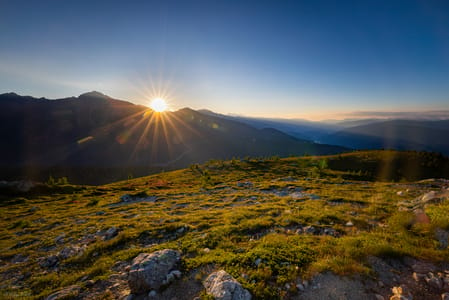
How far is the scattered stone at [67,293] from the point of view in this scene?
17.8 feet

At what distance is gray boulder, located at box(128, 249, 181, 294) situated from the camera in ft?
17.4

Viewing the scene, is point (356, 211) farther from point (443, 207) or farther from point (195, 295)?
point (195, 295)

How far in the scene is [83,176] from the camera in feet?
470

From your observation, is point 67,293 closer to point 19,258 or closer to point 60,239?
point 19,258

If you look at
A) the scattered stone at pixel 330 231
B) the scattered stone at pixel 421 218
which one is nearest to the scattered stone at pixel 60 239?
the scattered stone at pixel 330 231

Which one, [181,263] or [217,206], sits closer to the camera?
[181,263]

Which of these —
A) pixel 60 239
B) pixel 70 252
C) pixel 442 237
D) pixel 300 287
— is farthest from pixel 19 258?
pixel 442 237

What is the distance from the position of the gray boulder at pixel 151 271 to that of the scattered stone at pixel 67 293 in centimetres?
200

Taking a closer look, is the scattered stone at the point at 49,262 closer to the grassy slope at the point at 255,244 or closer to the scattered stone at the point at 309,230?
the grassy slope at the point at 255,244

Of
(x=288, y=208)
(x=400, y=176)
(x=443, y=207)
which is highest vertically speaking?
(x=443, y=207)

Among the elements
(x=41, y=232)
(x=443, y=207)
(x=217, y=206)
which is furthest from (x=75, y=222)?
(x=443, y=207)

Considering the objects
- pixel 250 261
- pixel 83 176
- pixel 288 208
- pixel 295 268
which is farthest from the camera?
pixel 83 176

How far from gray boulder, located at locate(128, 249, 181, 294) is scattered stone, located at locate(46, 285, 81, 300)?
200 cm

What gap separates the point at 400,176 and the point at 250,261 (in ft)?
142
